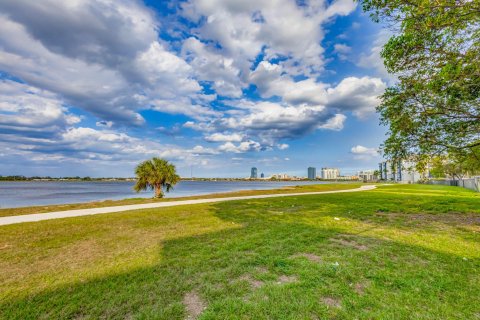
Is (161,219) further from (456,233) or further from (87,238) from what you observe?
(456,233)

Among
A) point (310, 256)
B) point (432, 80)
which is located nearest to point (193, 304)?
point (310, 256)

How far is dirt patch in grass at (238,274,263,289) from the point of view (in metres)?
3.82

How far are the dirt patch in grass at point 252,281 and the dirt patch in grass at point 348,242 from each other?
3.15 metres

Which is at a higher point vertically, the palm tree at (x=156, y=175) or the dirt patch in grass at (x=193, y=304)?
the palm tree at (x=156, y=175)

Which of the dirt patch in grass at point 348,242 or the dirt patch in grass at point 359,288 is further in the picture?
the dirt patch in grass at point 348,242

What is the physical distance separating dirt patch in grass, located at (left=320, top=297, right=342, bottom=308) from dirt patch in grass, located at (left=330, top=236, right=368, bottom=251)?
9.06 feet

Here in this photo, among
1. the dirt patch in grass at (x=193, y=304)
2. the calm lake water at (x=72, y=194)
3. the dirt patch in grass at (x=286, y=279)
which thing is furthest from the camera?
the calm lake water at (x=72, y=194)

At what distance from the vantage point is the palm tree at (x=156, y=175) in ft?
81.7

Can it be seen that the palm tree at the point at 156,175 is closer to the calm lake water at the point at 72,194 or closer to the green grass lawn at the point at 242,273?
the calm lake water at the point at 72,194

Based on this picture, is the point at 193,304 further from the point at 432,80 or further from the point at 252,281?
the point at 432,80

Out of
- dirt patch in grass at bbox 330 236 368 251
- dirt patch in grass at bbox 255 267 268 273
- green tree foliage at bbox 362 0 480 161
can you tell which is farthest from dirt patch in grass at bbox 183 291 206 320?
green tree foliage at bbox 362 0 480 161

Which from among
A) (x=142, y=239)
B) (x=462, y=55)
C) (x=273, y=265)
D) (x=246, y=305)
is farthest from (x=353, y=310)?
(x=462, y=55)

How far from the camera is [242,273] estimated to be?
14.1ft

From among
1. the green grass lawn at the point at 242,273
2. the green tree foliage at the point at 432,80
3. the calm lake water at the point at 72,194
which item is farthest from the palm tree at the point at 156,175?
the green tree foliage at the point at 432,80
